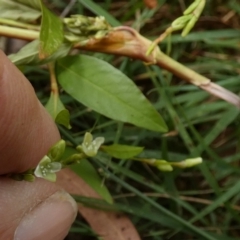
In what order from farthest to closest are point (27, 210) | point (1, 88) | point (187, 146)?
point (187, 146), point (27, 210), point (1, 88)

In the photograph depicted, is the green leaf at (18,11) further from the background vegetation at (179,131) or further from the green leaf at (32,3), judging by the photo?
the background vegetation at (179,131)

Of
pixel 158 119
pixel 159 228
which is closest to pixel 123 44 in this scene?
pixel 158 119

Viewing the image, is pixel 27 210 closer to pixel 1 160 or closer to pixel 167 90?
pixel 1 160

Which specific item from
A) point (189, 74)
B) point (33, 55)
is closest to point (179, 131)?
point (189, 74)

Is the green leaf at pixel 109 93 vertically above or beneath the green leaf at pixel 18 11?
beneath

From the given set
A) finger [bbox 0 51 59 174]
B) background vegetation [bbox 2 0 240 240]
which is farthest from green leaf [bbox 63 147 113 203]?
finger [bbox 0 51 59 174]

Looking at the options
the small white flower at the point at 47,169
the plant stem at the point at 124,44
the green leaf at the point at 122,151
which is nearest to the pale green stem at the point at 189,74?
the plant stem at the point at 124,44
